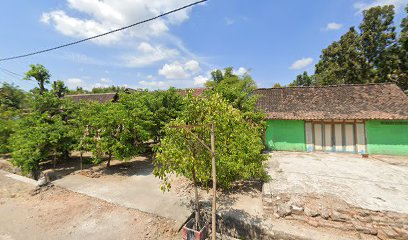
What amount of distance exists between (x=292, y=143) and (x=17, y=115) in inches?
811

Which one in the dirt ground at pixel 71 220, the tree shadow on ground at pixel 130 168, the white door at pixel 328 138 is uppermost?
the white door at pixel 328 138

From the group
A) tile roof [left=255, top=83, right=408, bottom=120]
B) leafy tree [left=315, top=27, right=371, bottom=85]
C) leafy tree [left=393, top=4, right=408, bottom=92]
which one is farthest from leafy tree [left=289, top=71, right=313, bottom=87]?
tile roof [left=255, top=83, right=408, bottom=120]

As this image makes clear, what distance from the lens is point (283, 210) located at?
19.2 feet

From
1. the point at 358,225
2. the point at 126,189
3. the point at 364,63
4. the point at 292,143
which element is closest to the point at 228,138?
the point at 358,225

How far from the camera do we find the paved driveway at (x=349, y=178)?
6168 mm

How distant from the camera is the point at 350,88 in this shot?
14.7 m

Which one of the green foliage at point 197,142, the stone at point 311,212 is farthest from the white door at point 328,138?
the green foliage at point 197,142

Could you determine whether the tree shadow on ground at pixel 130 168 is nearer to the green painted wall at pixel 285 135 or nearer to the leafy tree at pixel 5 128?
the leafy tree at pixel 5 128

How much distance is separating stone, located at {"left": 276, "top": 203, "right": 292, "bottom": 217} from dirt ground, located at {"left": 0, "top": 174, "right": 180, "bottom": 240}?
3.34m

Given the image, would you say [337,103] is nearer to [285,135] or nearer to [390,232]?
[285,135]

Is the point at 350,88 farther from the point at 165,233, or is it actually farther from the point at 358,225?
the point at 165,233

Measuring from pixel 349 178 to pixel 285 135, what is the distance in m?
5.88

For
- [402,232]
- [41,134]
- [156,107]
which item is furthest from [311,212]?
[41,134]

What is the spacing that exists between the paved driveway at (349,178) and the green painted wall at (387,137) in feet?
1.99
